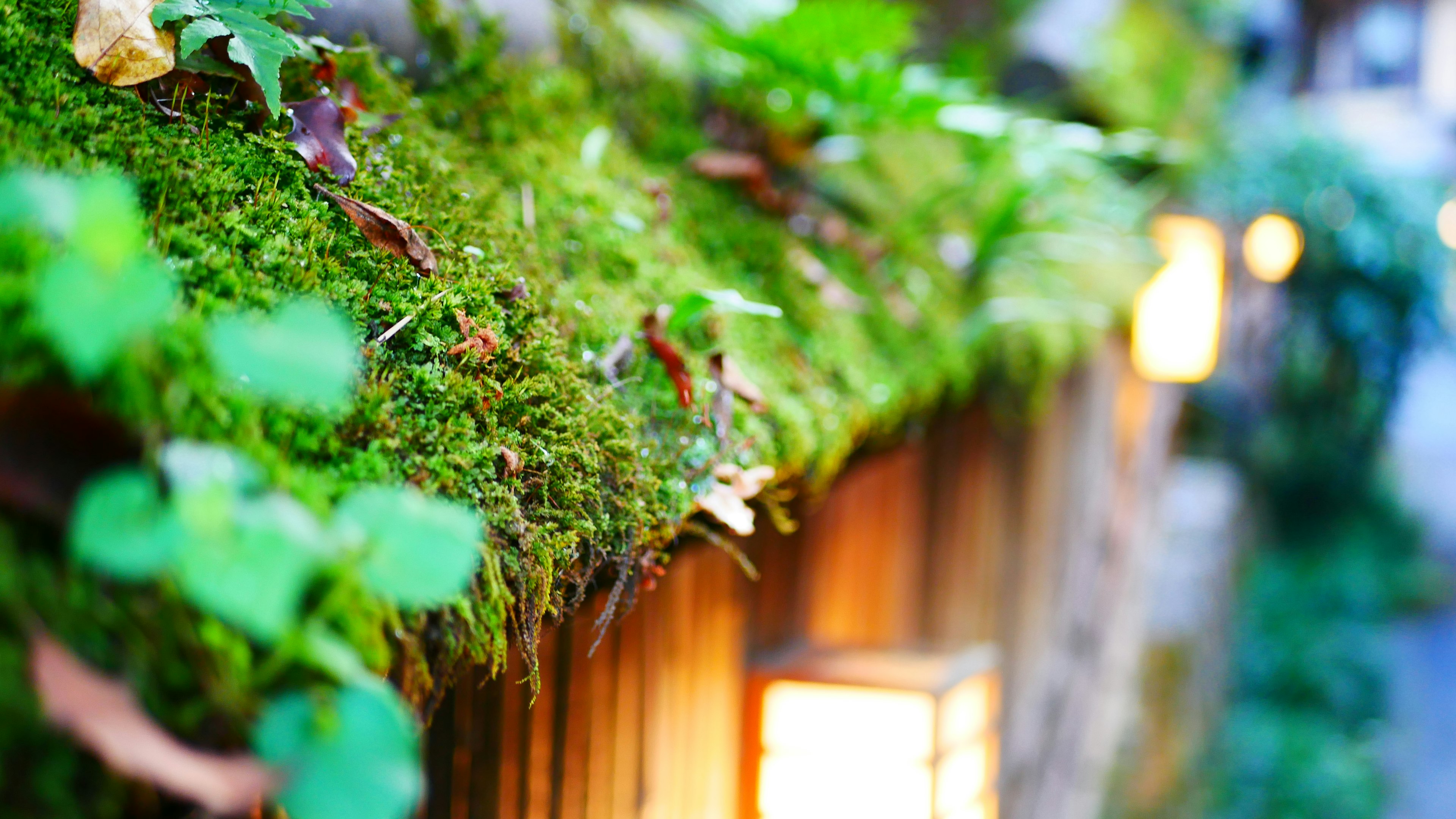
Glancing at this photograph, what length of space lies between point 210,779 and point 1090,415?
5031mm

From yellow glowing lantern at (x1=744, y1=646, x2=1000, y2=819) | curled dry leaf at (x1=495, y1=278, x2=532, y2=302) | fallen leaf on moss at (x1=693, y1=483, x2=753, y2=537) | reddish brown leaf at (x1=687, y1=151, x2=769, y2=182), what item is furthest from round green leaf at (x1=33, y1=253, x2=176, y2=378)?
yellow glowing lantern at (x1=744, y1=646, x2=1000, y2=819)

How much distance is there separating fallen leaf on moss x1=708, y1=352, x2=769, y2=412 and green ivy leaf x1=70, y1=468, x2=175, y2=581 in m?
1.03

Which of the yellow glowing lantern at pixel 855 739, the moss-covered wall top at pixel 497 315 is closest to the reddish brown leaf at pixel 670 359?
the moss-covered wall top at pixel 497 315

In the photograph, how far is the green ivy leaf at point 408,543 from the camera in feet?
1.97

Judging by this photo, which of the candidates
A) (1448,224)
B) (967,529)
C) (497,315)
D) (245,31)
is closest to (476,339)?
(497,315)

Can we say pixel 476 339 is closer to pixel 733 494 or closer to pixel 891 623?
pixel 733 494

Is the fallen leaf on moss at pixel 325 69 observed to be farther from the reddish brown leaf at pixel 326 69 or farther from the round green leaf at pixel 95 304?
the round green leaf at pixel 95 304

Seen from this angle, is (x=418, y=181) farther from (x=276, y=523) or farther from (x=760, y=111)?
(x=760, y=111)

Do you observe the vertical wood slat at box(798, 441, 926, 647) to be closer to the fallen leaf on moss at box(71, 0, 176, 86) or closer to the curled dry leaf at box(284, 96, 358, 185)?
the curled dry leaf at box(284, 96, 358, 185)

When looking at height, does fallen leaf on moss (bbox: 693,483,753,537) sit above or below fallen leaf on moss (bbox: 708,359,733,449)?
below

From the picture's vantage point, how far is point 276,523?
561 mm

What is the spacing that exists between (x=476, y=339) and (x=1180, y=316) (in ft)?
14.8

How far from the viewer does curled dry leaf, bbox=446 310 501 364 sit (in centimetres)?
108

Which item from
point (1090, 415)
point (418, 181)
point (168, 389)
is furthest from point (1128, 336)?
point (168, 389)
